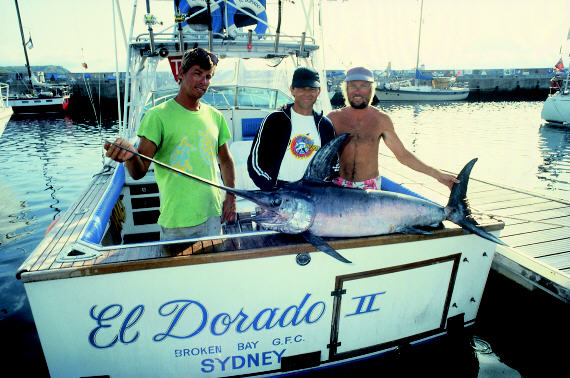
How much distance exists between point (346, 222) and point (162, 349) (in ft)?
4.34

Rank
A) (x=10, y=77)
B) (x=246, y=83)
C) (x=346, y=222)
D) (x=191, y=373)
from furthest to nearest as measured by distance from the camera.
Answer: (x=10, y=77)
(x=246, y=83)
(x=191, y=373)
(x=346, y=222)

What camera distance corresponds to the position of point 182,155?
2.02 m

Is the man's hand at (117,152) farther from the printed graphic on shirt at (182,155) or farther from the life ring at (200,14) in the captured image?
the life ring at (200,14)

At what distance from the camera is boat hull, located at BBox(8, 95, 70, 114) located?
2514cm

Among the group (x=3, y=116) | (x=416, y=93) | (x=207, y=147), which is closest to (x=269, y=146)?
(x=207, y=147)

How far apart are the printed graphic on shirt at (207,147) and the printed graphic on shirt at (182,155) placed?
8 cm

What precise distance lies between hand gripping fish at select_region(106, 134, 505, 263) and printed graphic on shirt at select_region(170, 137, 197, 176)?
2.18 ft

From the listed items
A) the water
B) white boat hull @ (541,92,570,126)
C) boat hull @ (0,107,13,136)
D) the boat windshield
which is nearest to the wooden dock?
→ the water

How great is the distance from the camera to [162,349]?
1.85 meters

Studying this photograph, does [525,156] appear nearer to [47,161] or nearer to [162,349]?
[162,349]

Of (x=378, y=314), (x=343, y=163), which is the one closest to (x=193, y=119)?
(x=343, y=163)

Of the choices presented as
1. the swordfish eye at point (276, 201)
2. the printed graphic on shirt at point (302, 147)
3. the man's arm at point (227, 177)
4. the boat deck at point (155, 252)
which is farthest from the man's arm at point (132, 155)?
the printed graphic on shirt at point (302, 147)

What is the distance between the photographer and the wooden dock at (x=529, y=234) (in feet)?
9.83

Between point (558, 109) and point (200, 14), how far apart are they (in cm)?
2348
